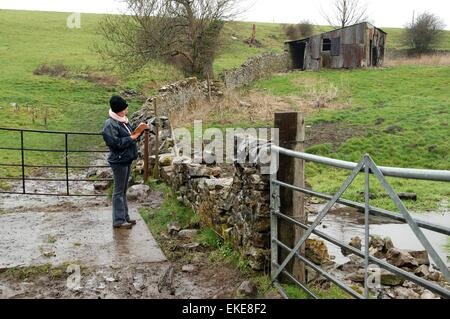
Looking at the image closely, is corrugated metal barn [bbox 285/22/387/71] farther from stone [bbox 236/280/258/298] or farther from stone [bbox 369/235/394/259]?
stone [bbox 236/280/258/298]

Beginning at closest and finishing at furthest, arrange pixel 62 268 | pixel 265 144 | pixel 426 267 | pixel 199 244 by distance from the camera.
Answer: pixel 265 144 < pixel 62 268 < pixel 199 244 < pixel 426 267

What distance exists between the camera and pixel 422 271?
6898 mm

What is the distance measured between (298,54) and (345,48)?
5412mm

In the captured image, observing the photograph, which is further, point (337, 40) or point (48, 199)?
point (337, 40)

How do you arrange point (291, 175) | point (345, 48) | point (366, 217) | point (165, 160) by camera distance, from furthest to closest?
1. point (345, 48)
2. point (165, 160)
3. point (291, 175)
4. point (366, 217)

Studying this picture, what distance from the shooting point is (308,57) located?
127 ft

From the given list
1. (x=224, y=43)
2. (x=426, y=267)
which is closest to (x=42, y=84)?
(x=224, y=43)

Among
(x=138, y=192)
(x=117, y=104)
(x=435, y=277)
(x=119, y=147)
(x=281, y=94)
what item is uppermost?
(x=281, y=94)

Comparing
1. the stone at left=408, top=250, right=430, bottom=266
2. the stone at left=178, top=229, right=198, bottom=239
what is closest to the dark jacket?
the stone at left=178, top=229, right=198, bottom=239

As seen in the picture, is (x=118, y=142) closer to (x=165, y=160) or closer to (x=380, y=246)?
(x=165, y=160)

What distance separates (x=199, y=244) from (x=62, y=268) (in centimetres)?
173

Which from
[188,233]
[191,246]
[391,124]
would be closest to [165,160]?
[188,233]

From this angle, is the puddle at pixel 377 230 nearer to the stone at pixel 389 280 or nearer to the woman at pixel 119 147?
the stone at pixel 389 280

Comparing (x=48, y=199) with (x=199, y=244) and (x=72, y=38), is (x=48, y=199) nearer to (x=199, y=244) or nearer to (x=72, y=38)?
(x=199, y=244)
